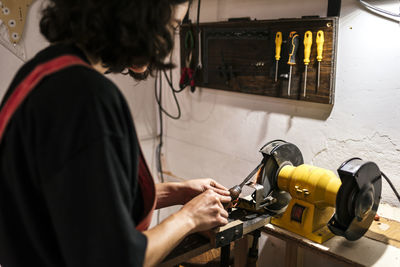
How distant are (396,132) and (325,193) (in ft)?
1.49

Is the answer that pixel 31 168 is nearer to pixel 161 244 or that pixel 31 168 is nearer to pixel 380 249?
pixel 161 244

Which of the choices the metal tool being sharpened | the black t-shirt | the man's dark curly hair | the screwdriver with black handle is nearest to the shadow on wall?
the screwdriver with black handle

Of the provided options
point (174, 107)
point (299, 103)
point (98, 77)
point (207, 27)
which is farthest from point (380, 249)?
point (174, 107)

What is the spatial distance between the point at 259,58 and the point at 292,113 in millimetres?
312

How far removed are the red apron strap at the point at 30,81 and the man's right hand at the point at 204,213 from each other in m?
0.47

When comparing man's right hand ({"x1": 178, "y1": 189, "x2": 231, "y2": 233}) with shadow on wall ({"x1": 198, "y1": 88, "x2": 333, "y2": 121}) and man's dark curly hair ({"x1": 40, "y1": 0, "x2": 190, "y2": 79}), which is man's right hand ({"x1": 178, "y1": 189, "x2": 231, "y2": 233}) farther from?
shadow on wall ({"x1": 198, "y1": 88, "x2": 333, "y2": 121})

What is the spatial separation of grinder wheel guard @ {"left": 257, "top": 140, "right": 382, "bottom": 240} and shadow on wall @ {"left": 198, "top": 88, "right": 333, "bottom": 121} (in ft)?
1.38

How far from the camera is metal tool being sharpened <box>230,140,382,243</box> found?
1.14 meters

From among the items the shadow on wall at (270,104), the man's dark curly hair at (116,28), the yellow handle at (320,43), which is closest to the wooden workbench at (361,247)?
the shadow on wall at (270,104)

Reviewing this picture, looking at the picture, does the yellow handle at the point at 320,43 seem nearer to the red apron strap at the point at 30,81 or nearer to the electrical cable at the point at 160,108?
the electrical cable at the point at 160,108

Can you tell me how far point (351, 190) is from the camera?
1135 mm

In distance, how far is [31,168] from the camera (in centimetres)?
66

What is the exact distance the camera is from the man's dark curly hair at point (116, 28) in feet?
2.31

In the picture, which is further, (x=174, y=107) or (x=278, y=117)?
(x=174, y=107)
